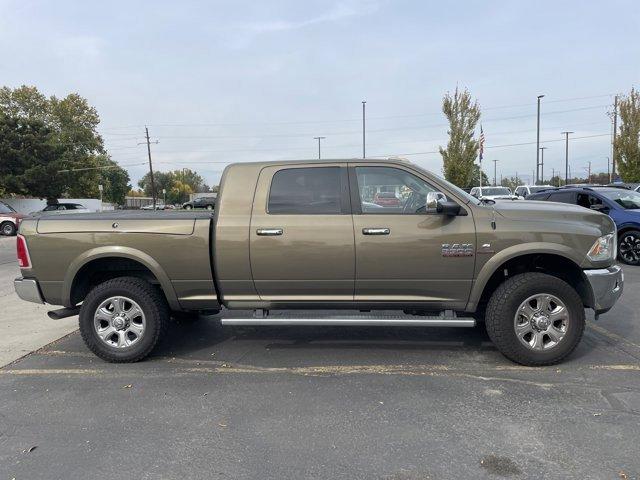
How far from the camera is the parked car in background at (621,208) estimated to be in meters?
10.2

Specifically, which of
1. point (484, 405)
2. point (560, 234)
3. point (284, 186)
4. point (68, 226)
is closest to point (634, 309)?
point (560, 234)

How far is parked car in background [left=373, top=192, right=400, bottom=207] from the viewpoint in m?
4.71

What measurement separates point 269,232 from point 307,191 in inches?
21.7

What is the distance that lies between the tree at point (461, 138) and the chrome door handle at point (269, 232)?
24707 mm

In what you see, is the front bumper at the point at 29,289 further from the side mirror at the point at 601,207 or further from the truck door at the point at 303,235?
the side mirror at the point at 601,207

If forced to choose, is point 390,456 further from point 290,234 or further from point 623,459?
point 290,234

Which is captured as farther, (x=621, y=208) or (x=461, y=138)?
(x=461, y=138)

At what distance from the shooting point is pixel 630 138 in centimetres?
2650

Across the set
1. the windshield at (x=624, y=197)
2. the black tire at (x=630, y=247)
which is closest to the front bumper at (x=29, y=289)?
the black tire at (x=630, y=247)

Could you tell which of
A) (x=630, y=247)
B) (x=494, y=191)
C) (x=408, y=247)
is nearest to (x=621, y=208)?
(x=630, y=247)

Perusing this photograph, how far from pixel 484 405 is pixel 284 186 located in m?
2.59

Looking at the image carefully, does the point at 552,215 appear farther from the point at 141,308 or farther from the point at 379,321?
the point at 141,308

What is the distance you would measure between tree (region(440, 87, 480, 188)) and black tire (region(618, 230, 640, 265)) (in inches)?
698

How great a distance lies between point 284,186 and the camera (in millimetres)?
4832
